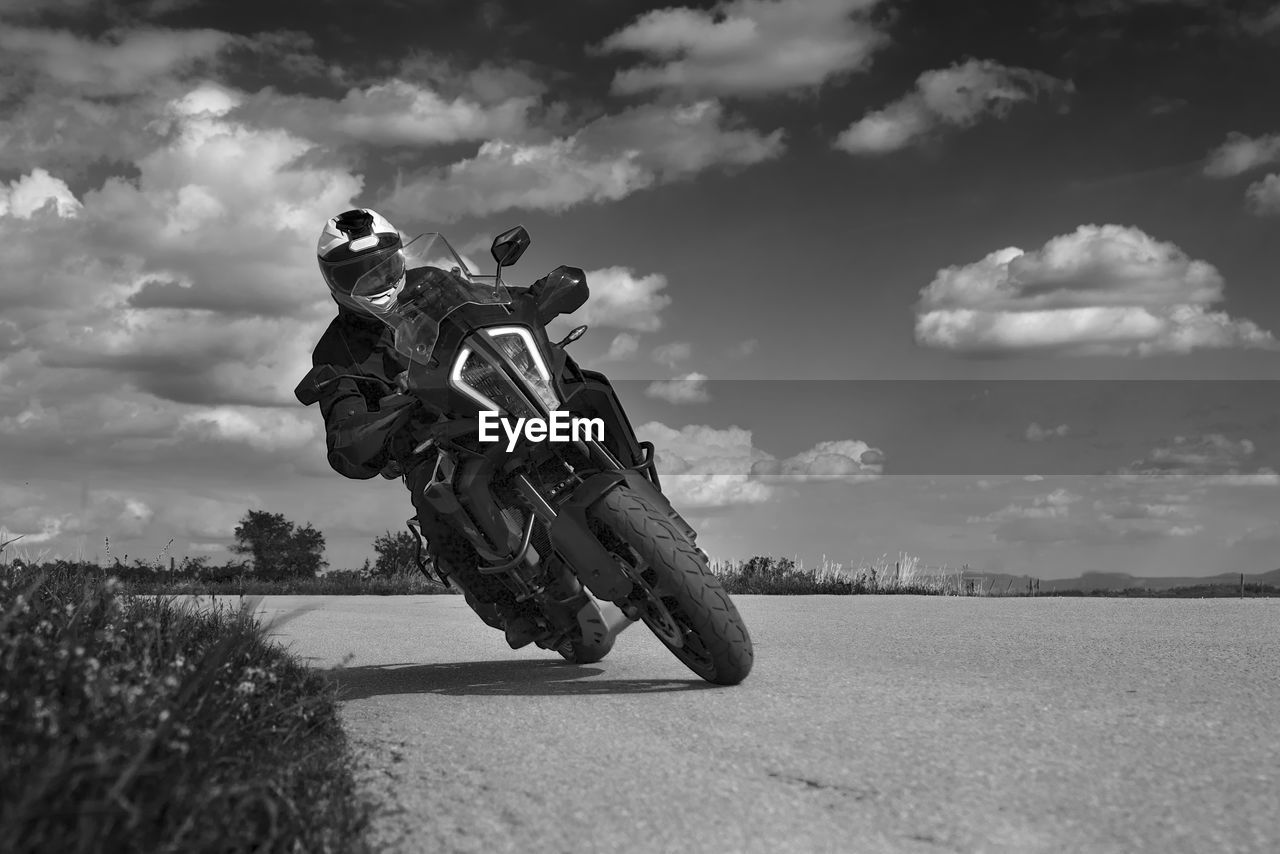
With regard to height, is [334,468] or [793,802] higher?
[334,468]

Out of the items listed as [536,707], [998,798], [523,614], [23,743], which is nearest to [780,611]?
[523,614]

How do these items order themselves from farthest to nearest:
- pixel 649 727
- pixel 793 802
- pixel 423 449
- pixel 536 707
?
1. pixel 423 449
2. pixel 536 707
3. pixel 649 727
4. pixel 793 802

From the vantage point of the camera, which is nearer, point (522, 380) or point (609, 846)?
point (609, 846)

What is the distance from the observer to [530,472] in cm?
579

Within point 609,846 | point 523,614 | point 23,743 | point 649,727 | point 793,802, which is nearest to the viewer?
point 23,743

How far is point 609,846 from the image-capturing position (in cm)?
313

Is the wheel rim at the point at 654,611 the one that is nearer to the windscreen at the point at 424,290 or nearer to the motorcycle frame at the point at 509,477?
the motorcycle frame at the point at 509,477

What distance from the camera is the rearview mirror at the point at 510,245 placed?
18.3 feet

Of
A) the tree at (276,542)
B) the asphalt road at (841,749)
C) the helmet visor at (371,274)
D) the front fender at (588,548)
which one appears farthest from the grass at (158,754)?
the tree at (276,542)

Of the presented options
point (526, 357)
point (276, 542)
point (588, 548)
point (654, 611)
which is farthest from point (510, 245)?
point (276, 542)

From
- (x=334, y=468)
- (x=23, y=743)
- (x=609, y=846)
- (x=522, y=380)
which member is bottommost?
(x=609, y=846)

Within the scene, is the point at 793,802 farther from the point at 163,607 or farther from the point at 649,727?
the point at 163,607

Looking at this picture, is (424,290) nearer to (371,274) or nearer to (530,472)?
(371,274)

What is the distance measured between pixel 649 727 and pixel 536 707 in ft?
2.64
